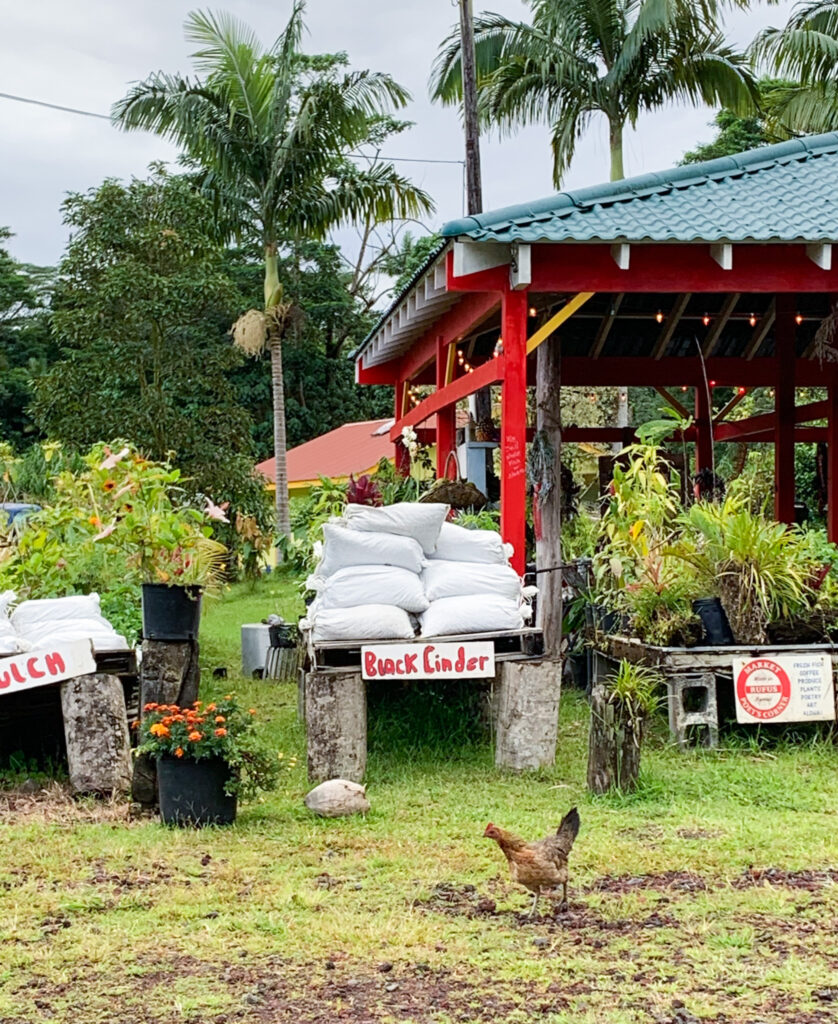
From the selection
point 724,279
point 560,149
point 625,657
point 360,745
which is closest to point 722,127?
point 560,149

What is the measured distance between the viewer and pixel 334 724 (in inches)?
254

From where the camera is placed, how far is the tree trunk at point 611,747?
6.00m

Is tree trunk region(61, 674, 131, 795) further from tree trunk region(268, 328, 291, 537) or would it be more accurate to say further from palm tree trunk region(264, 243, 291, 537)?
tree trunk region(268, 328, 291, 537)

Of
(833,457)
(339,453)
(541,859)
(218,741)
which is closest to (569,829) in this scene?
(541,859)

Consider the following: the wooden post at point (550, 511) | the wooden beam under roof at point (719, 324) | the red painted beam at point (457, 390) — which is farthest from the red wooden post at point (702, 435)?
the wooden post at point (550, 511)

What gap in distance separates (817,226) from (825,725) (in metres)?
3.24

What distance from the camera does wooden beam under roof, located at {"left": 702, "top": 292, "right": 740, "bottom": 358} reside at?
41.3 ft

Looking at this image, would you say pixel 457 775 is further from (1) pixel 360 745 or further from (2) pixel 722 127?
(2) pixel 722 127

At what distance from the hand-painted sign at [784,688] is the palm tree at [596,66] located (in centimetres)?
1451

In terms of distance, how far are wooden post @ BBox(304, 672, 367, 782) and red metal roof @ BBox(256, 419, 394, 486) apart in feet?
63.0

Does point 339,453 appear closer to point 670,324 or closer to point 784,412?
point 670,324

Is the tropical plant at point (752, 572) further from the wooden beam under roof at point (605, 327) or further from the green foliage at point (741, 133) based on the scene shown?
the green foliage at point (741, 133)

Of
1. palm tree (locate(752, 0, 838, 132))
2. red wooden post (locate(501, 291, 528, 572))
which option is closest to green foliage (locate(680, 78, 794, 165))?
palm tree (locate(752, 0, 838, 132))

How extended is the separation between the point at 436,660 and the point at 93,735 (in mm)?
1781
